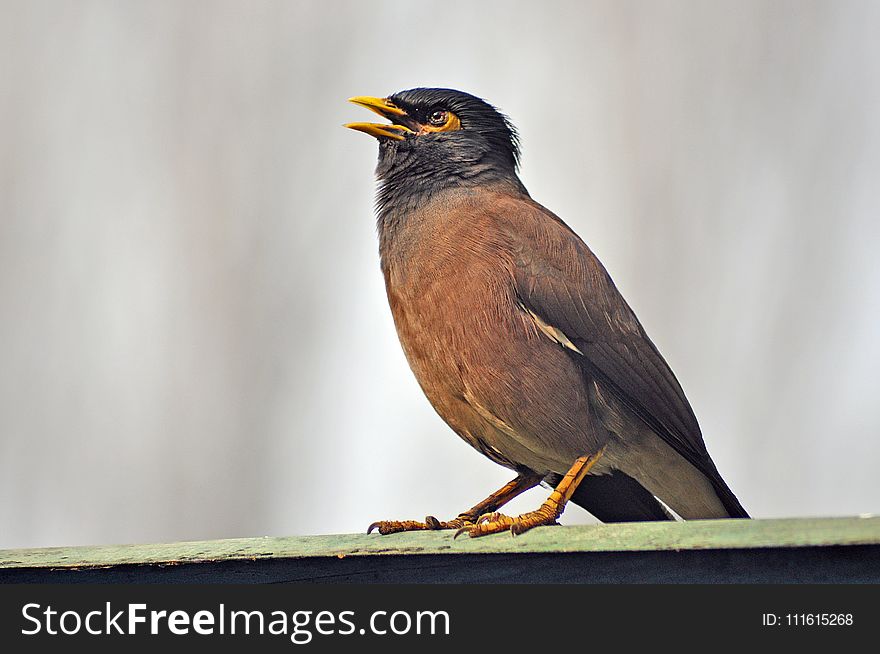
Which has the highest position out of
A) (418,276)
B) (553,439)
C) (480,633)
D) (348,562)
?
(418,276)

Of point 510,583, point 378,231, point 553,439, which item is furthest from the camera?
point 378,231

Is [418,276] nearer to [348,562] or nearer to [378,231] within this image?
[378,231]

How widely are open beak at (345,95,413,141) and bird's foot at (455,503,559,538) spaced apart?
3.36 ft

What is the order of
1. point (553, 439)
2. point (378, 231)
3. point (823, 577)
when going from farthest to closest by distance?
1. point (378, 231)
2. point (553, 439)
3. point (823, 577)

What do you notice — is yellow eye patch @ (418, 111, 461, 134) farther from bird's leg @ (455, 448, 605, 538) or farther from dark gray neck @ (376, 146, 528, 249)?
bird's leg @ (455, 448, 605, 538)

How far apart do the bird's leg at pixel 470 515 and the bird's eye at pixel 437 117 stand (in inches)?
35.5

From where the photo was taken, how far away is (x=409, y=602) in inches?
66.5

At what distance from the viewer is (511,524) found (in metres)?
1.80

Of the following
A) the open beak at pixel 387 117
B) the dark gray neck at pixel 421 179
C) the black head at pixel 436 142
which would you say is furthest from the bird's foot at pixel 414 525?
the open beak at pixel 387 117

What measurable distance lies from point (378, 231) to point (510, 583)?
1.05 metres

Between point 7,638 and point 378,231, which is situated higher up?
point 378,231

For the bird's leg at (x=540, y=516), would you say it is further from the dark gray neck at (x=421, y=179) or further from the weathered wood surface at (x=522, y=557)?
the dark gray neck at (x=421, y=179)

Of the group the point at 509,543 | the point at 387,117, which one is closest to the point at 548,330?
the point at 509,543

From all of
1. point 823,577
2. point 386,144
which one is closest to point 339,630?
point 823,577
